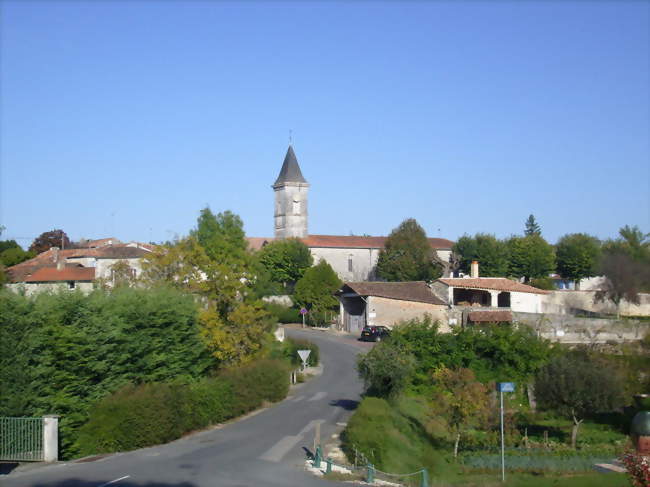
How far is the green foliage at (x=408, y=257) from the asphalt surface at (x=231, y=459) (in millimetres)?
45086

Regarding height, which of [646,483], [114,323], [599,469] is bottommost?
[599,469]

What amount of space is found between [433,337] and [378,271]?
48.8 metres

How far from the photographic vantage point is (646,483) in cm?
1170

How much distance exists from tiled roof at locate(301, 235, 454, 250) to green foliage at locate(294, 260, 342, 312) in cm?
2200

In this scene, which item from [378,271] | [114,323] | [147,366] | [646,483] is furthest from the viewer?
[378,271]

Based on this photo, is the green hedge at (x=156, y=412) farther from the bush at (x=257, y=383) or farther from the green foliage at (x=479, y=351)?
the green foliage at (x=479, y=351)

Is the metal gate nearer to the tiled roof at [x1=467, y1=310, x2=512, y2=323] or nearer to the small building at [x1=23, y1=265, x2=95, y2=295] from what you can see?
the tiled roof at [x1=467, y1=310, x2=512, y2=323]

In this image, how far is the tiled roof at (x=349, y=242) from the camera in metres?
89.6

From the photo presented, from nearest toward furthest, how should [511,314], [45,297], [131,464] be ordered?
[131,464]
[45,297]
[511,314]

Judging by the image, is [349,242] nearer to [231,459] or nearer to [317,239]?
[317,239]

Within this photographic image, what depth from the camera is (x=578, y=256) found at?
8444 cm

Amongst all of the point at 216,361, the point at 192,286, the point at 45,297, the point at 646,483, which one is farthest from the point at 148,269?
the point at 646,483

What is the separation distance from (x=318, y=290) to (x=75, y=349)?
4294cm

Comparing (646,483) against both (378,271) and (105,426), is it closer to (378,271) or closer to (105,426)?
(105,426)
